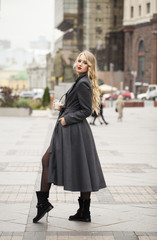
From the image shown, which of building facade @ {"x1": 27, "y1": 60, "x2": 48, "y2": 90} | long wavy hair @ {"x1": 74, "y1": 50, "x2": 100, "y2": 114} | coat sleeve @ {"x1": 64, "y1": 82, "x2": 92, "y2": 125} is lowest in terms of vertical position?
building facade @ {"x1": 27, "y1": 60, "x2": 48, "y2": 90}

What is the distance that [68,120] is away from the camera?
5.66 m

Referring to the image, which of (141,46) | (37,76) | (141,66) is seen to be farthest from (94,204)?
(37,76)

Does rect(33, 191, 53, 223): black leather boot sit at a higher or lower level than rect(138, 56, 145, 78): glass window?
higher

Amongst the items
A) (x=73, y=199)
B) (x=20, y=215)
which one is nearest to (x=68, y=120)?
(x=20, y=215)

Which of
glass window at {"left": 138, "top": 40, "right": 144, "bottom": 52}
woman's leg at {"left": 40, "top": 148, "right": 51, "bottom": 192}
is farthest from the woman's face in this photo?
glass window at {"left": 138, "top": 40, "right": 144, "bottom": 52}

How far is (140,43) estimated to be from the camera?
314 feet

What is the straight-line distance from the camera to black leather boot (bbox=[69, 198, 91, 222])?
587 cm

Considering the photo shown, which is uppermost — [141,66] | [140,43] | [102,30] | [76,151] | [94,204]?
[102,30]

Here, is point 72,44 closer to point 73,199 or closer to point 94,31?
point 94,31

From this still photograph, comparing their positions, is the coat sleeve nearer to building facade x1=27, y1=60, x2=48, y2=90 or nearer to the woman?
the woman

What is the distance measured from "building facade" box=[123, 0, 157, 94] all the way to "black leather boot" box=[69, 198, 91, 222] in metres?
79.9

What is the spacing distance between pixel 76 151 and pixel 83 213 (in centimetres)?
69

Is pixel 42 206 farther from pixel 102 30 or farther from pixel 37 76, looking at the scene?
pixel 37 76

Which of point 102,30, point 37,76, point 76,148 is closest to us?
point 76,148
